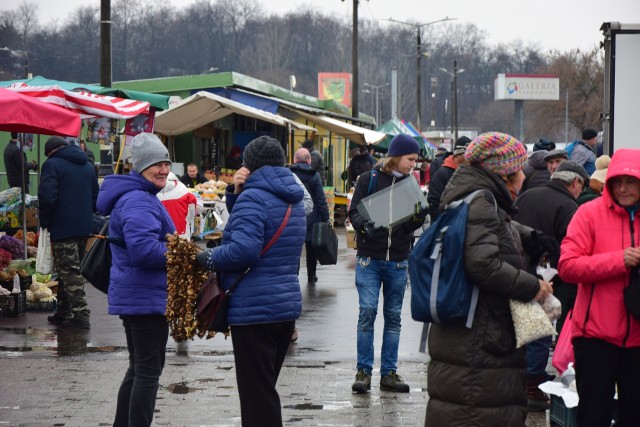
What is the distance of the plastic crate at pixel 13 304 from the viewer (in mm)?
11680

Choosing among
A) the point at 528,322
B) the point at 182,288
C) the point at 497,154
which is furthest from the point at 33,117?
the point at 528,322

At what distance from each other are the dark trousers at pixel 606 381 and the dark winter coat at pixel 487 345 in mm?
523

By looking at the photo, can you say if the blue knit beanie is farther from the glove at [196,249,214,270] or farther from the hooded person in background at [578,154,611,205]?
Result: the glove at [196,249,214,270]

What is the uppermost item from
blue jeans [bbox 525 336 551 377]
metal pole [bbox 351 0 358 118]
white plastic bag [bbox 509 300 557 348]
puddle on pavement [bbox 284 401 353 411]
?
metal pole [bbox 351 0 358 118]

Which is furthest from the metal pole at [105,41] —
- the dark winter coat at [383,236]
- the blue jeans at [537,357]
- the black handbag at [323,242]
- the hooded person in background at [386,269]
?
the blue jeans at [537,357]

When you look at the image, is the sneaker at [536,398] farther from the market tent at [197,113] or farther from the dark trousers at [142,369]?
the market tent at [197,113]

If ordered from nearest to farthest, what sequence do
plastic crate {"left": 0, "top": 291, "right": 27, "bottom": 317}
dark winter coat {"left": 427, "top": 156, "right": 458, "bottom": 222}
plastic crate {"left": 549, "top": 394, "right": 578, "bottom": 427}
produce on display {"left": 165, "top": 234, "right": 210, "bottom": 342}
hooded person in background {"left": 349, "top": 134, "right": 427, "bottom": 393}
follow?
produce on display {"left": 165, "top": 234, "right": 210, "bottom": 342} < plastic crate {"left": 549, "top": 394, "right": 578, "bottom": 427} < hooded person in background {"left": 349, "top": 134, "right": 427, "bottom": 393} < plastic crate {"left": 0, "top": 291, "right": 27, "bottom": 317} < dark winter coat {"left": 427, "top": 156, "right": 458, "bottom": 222}

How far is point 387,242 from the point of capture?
26.6 ft

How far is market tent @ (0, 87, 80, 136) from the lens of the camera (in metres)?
11.1

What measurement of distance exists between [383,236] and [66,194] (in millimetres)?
4179

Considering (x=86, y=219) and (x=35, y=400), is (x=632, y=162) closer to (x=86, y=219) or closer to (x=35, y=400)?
(x=35, y=400)

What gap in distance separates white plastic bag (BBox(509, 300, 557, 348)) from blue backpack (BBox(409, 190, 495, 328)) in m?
0.19

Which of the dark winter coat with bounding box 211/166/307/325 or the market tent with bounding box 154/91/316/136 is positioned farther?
the market tent with bounding box 154/91/316/136

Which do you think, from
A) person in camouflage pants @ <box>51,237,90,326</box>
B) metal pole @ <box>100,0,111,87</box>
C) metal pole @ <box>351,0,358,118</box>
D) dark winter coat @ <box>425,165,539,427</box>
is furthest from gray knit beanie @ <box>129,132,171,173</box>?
metal pole @ <box>351,0,358,118</box>
